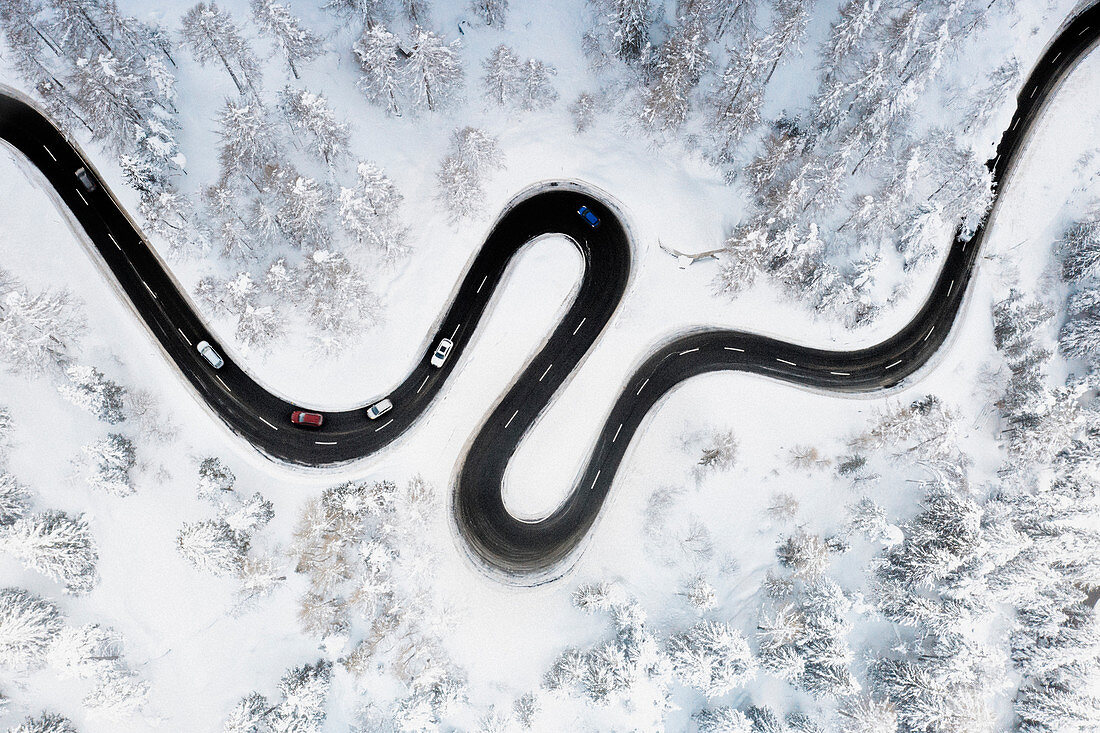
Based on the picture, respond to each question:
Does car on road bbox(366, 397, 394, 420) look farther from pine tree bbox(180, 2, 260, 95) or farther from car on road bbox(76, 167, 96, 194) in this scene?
car on road bbox(76, 167, 96, 194)

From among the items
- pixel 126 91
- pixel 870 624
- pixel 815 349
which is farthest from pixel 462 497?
pixel 126 91

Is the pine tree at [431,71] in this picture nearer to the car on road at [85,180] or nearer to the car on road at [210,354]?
the car on road at [210,354]

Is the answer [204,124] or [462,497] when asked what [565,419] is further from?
[204,124]

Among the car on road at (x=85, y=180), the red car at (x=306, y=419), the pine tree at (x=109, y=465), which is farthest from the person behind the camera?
the red car at (x=306, y=419)

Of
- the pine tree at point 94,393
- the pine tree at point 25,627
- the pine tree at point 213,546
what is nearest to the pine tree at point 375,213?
the pine tree at point 94,393

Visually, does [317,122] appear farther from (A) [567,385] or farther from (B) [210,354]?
(A) [567,385]
